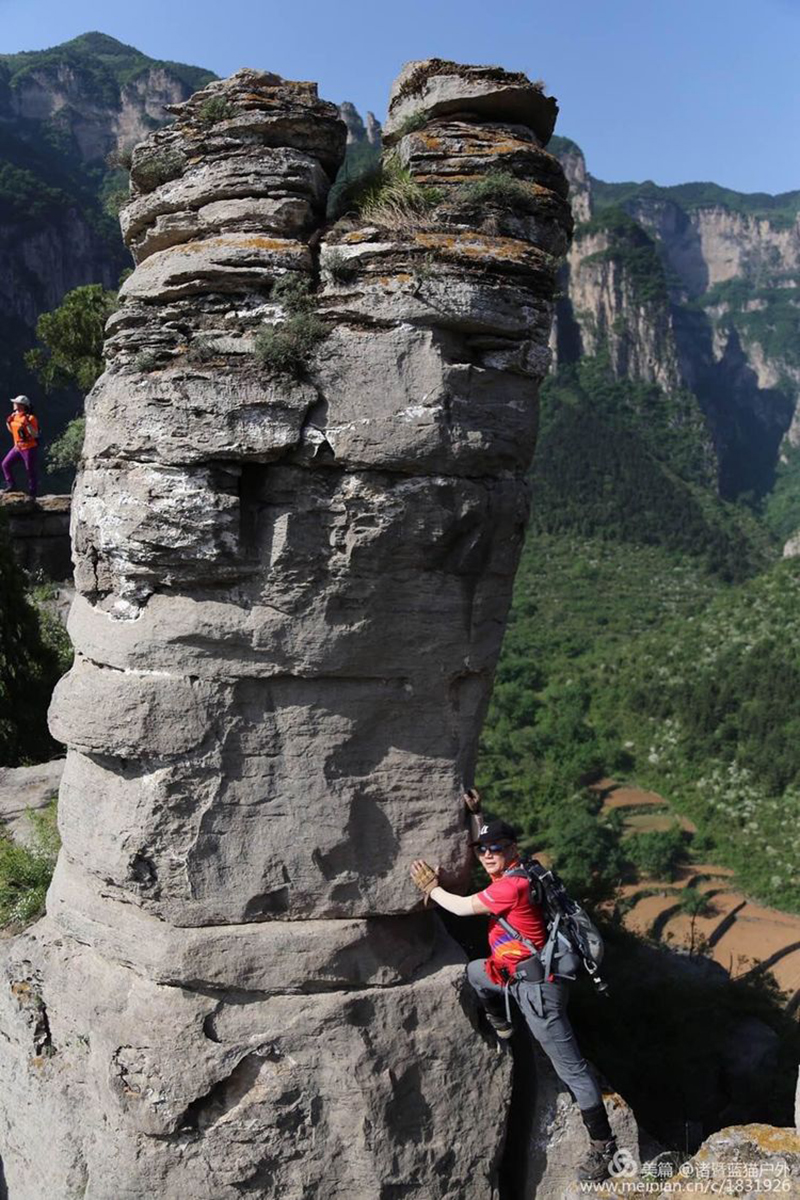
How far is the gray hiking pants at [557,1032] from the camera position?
19.9 feet

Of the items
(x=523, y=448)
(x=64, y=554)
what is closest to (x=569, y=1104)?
(x=523, y=448)

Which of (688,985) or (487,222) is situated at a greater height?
(487,222)

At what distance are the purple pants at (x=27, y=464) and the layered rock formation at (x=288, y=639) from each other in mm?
9338

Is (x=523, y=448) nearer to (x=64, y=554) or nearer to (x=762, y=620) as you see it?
(x=64, y=554)

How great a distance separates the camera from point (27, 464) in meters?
15.2

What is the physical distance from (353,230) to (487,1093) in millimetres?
6138

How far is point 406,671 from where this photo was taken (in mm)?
6414

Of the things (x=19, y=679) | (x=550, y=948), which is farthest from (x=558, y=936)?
(x=19, y=679)

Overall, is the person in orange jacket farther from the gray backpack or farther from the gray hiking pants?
the gray hiking pants

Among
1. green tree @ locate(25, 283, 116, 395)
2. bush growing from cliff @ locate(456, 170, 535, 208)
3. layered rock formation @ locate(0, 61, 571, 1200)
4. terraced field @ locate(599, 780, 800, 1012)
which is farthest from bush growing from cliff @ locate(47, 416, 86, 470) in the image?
terraced field @ locate(599, 780, 800, 1012)

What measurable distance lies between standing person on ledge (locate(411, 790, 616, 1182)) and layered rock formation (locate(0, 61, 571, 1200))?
48 centimetres

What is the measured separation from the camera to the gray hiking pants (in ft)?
19.9

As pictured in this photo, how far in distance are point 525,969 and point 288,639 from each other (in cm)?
272

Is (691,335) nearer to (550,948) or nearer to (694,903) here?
(694,903)
